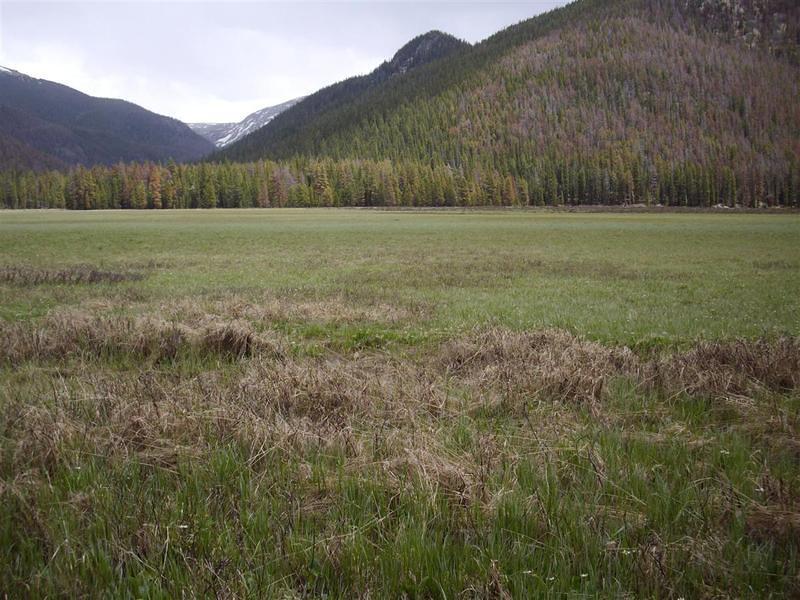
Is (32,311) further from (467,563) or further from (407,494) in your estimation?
(467,563)

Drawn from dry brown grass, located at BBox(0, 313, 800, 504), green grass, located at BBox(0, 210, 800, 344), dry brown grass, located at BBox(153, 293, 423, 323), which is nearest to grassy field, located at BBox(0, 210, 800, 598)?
dry brown grass, located at BBox(0, 313, 800, 504)

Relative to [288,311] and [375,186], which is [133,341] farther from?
[375,186]

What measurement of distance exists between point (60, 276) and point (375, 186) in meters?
136

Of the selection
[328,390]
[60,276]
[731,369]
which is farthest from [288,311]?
[60,276]

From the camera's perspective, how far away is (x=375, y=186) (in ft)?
493

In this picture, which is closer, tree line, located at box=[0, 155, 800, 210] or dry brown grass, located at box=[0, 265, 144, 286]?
dry brown grass, located at box=[0, 265, 144, 286]

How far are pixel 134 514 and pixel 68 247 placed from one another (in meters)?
36.0

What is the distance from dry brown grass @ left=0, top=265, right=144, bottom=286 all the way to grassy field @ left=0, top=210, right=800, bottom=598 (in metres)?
6.79

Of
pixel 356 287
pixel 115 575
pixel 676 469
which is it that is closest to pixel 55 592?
pixel 115 575

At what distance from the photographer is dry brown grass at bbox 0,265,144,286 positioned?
18.4 meters

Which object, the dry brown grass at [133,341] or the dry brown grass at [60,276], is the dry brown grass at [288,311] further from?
the dry brown grass at [60,276]

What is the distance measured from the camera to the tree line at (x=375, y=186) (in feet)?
454

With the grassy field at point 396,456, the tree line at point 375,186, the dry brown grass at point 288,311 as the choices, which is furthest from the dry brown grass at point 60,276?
the tree line at point 375,186

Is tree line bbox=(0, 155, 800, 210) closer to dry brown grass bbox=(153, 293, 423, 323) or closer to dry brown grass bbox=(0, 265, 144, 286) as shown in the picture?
dry brown grass bbox=(0, 265, 144, 286)
